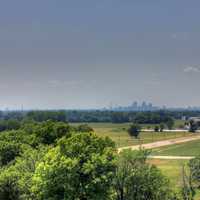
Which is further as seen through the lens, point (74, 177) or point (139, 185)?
point (139, 185)

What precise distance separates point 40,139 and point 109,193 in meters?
22.6

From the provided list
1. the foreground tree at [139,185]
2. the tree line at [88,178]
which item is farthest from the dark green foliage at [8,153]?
the foreground tree at [139,185]

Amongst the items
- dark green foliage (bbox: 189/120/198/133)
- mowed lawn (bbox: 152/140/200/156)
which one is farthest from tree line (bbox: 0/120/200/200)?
dark green foliage (bbox: 189/120/198/133)

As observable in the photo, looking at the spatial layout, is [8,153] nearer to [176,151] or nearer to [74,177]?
[74,177]

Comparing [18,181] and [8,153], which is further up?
[8,153]

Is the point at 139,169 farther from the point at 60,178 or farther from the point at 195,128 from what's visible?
the point at 195,128

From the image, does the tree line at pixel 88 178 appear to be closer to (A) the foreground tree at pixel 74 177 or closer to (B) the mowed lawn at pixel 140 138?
(A) the foreground tree at pixel 74 177

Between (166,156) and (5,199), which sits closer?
(5,199)

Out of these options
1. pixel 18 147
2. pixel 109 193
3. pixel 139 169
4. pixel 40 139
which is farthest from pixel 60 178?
pixel 40 139

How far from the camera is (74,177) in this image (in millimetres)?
22672

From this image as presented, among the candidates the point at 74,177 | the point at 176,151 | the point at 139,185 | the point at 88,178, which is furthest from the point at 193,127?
the point at 74,177

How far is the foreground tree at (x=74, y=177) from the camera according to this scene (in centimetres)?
2248

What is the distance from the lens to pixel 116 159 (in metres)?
24.9

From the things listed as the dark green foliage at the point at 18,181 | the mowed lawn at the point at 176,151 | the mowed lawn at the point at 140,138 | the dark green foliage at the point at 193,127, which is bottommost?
the mowed lawn at the point at 176,151
